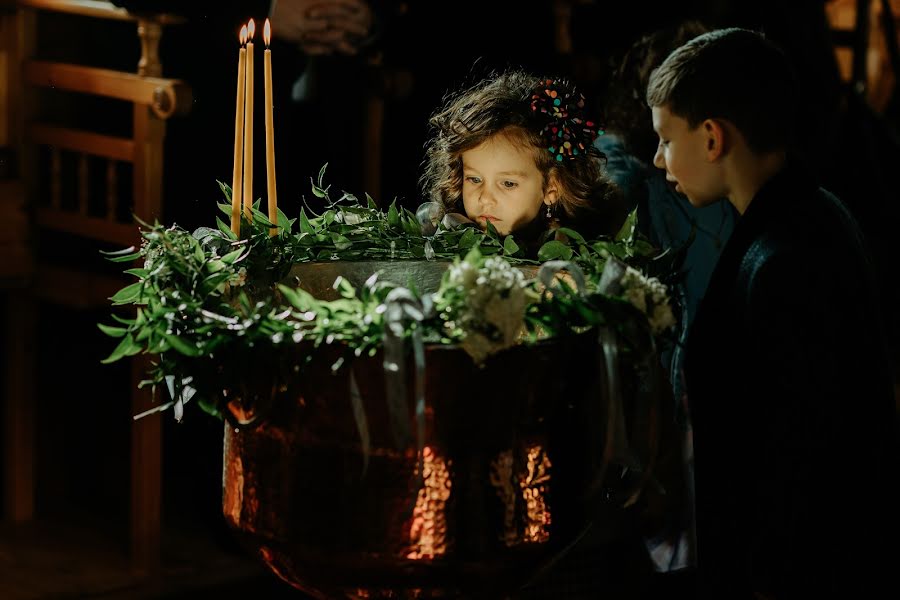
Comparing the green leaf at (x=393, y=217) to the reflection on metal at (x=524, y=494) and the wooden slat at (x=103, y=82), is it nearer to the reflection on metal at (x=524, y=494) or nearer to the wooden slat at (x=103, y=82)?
the reflection on metal at (x=524, y=494)

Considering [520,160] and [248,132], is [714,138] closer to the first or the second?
[520,160]

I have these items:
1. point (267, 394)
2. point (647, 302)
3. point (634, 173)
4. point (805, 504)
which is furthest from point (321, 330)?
point (634, 173)

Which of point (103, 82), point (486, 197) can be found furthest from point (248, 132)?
point (103, 82)

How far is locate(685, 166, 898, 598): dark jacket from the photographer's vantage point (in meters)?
1.70

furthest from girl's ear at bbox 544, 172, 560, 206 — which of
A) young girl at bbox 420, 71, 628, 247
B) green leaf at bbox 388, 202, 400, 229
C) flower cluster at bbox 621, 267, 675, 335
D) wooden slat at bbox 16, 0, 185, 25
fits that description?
wooden slat at bbox 16, 0, 185, 25

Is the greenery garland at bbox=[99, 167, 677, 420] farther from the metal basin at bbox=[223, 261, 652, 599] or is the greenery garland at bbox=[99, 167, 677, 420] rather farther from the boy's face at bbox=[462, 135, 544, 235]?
the boy's face at bbox=[462, 135, 544, 235]

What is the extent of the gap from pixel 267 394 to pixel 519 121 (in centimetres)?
96

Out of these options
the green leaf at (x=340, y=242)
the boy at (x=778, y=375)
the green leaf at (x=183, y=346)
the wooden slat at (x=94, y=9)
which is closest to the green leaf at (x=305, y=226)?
the green leaf at (x=340, y=242)

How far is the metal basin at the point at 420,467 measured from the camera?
1232mm

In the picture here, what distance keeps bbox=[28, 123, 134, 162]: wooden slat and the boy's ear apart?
63.8 inches

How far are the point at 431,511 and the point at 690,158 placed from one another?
864 millimetres

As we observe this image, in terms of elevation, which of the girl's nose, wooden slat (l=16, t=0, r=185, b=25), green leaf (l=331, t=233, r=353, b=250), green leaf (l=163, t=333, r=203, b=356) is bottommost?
green leaf (l=163, t=333, r=203, b=356)

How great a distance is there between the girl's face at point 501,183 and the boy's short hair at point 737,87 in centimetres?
28

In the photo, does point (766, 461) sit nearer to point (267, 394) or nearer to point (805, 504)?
point (805, 504)
